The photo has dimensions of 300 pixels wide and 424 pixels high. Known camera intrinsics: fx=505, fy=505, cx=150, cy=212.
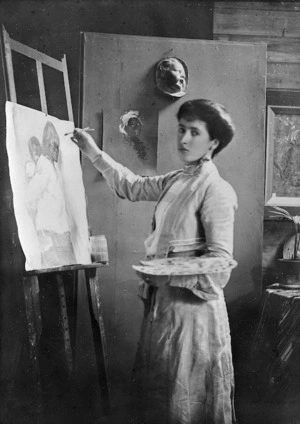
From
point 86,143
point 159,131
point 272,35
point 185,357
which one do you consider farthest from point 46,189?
point 272,35

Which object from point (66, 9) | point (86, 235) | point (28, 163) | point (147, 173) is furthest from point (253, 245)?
point (66, 9)

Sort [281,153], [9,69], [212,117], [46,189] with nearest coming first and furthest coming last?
1. [9,69]
2. [46,189]
3. [212,117]
4. [281,153]

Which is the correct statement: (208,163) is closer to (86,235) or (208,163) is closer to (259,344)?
(86,235)

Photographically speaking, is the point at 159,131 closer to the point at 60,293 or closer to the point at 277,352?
the point at 60,293

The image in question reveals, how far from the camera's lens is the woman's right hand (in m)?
1.97

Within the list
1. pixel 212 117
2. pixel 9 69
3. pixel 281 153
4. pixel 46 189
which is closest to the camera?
pixel 9 69

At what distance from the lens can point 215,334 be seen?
73.7 inches

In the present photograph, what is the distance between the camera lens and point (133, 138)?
6.53 ft

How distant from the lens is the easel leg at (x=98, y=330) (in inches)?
77.4

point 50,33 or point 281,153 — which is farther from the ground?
point 50,33

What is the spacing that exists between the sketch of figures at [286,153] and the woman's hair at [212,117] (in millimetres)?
219

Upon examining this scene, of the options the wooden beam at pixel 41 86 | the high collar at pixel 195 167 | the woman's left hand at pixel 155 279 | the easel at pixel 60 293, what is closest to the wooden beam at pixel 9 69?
the easel at pixel 60 293

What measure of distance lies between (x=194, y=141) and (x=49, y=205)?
59 centimetres

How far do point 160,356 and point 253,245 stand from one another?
0.58 meters
